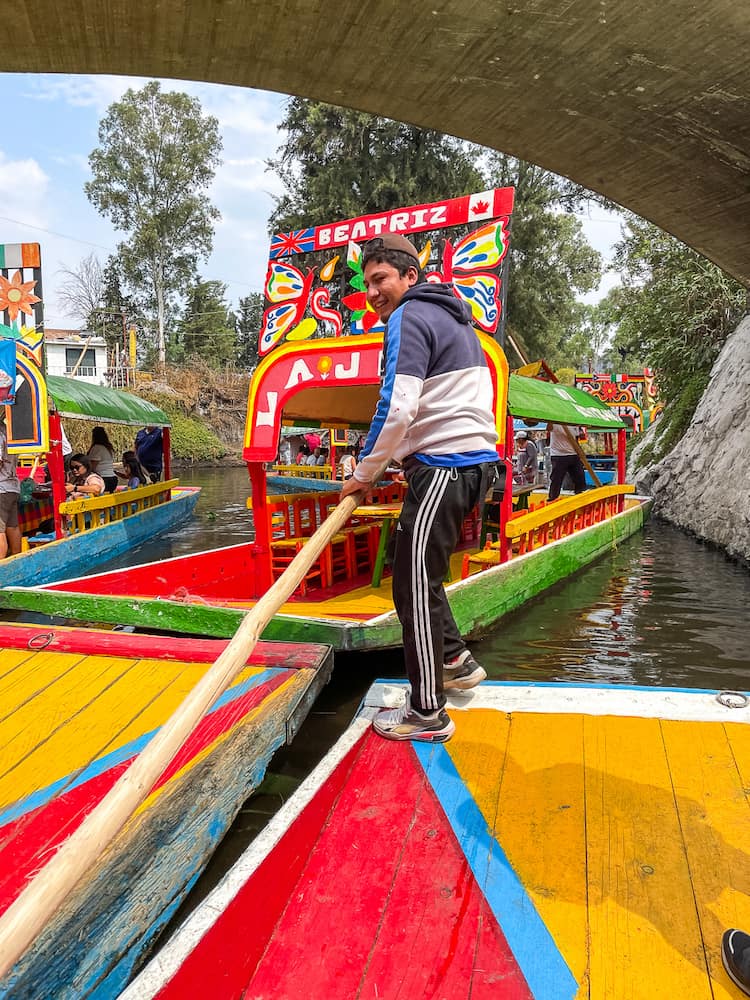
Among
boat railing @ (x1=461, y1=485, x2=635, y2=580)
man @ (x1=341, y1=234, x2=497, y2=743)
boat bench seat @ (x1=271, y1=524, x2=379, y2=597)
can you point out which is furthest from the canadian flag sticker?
man @ (x1=341, y1=234, x2=497, y2=743)

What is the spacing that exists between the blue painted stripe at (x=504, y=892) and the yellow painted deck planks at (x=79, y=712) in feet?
4.56

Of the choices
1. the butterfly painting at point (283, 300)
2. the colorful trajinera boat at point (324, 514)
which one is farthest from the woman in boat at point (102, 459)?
the butterfly painting at point (283, 300)

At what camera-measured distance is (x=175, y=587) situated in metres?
6.36

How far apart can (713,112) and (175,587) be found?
5639 millimetres

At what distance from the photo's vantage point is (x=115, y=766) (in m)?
2.76

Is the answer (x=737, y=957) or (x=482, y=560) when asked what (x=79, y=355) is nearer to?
(x=482, y=560)

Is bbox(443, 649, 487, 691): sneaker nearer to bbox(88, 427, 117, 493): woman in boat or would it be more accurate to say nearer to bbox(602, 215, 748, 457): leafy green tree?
bbox(88, 427, 117, 493): woman in boat

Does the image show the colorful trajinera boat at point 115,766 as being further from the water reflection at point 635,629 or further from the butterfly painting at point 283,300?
the butterfly painting at point 283,300

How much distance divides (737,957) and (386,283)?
8.15 feet

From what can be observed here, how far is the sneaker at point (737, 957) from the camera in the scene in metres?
1.54

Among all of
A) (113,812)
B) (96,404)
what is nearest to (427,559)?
(113,812)

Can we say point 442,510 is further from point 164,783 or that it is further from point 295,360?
point 295,360

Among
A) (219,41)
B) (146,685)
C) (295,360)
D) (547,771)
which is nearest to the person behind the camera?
(547,771)

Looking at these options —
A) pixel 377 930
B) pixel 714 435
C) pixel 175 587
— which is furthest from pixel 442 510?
pixel 714 435
